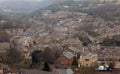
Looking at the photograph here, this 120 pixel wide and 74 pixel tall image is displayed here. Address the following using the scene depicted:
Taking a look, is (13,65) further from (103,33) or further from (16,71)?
(103,33)

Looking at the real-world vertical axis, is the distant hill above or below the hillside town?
below

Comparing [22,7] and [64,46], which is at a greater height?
[64,46]

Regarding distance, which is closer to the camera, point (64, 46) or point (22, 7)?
point (64, 46)

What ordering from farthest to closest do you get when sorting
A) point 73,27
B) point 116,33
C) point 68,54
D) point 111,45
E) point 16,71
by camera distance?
1. point 73,27
2. point 116,33
3. point 111,45
4. point 68,54
5. point 16,71

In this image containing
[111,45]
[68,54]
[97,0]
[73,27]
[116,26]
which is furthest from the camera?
[97,0]

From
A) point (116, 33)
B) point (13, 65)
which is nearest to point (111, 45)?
point (116, 33)

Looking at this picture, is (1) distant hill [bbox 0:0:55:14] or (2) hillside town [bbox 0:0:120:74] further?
(1) distant hill [bbox 0:0:55:14]

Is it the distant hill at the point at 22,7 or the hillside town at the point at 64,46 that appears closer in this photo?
the hillside town at the point at 64,46

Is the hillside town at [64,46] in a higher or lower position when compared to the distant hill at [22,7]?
higher
